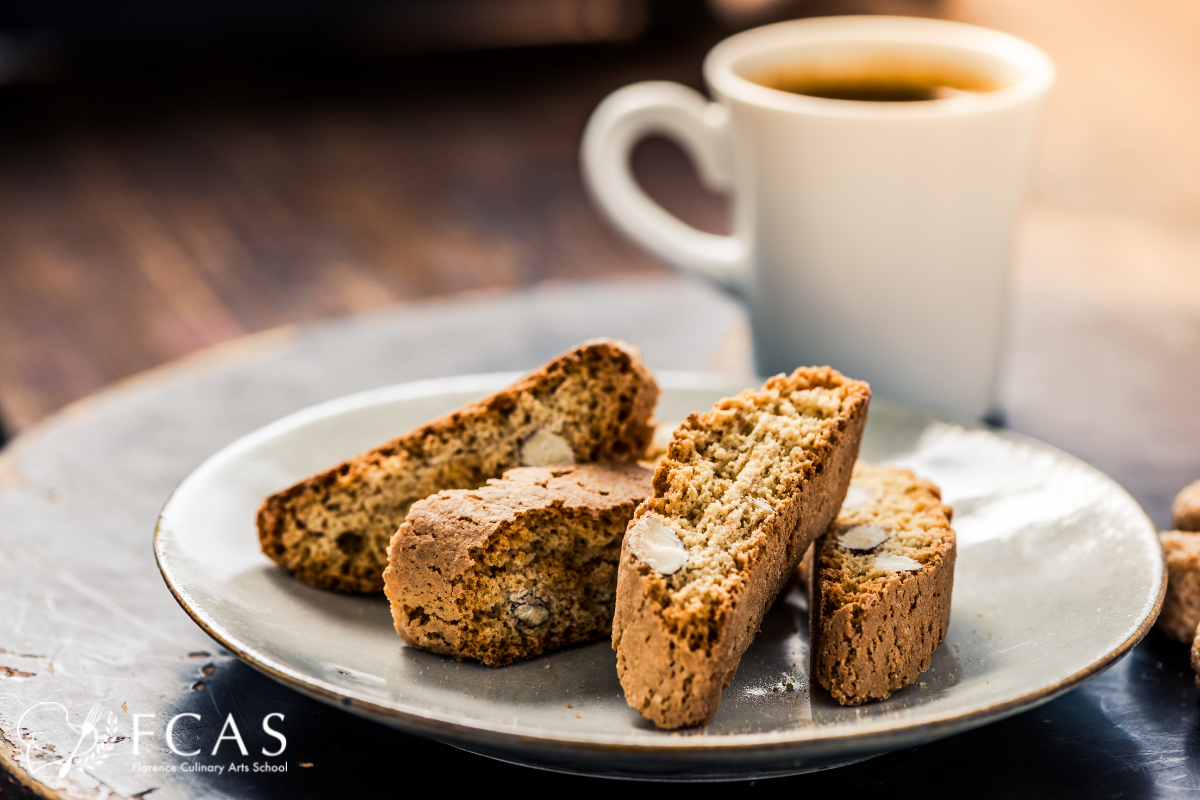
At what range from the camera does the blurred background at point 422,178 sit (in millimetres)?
1953

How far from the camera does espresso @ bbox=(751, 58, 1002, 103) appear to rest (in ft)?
5.80

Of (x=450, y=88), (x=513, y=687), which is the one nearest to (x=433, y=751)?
(x=513, y=687)

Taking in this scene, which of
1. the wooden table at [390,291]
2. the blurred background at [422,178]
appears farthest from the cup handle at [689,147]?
the blurred background at [422,178]

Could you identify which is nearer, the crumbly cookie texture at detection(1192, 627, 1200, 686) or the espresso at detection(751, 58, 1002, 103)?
the crumbly cookie texture at detection(1192, 627, 1200, 686)

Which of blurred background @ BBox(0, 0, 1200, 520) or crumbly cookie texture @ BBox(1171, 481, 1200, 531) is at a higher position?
crumbly cookie texture @ BBox(1171, 481, 1200, 531)

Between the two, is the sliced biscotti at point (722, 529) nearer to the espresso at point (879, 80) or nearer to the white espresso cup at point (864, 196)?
the white espresso cup at point (864, 196)

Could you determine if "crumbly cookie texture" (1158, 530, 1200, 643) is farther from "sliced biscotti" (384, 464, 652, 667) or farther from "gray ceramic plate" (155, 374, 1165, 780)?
"sliced biscotti" (384, 464, 652, 667)

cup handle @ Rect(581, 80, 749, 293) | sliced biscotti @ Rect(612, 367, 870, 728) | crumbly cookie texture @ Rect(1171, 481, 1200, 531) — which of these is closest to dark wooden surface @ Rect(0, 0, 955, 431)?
cup handle @ Rect(581, 80, 749, 293)

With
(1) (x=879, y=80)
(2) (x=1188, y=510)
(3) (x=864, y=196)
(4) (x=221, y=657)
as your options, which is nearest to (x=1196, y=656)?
(2) (x=1188, y=510)

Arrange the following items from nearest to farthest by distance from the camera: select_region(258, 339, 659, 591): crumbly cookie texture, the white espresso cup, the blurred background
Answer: select_region(258, 339, 659, 591): crumbly cookie texture < the white espresso cup < the blurred background

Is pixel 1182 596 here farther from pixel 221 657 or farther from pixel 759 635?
pixel 221 657

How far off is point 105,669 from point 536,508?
435mm

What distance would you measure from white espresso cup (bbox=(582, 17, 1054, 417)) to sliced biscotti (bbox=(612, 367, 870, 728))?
0.54 m

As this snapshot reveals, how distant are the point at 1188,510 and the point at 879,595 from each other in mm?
494
